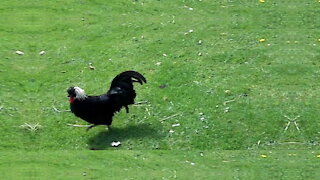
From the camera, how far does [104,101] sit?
15211mm

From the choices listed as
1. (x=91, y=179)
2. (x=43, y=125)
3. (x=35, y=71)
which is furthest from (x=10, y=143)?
(x=35, y=71)

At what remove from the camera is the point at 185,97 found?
54.4 ft

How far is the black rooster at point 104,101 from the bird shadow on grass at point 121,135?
0.20m

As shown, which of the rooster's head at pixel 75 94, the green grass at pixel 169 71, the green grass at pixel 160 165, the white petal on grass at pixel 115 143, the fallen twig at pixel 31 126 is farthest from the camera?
the fallen twig at pixel 31 126

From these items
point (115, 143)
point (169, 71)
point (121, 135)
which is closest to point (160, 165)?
point (115, 143)

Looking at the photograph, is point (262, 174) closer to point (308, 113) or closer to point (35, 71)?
point (308, 113)

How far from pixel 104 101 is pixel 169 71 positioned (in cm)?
275

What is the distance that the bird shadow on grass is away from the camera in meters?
15.1

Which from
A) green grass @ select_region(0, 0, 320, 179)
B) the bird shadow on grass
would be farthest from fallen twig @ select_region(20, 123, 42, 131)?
Result: the bird shadow on grass

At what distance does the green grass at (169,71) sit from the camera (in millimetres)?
15312

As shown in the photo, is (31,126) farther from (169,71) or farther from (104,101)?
(169,71)

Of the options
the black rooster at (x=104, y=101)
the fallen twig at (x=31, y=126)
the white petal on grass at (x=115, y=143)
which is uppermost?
the black rooster at (x=104, y=101)

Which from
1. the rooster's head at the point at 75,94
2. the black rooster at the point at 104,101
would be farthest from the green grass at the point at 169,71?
the rooster's head at the point at 75,94

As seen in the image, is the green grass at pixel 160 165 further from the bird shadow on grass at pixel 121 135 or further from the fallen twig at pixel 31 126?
the fallen twig at pixel 31 126
